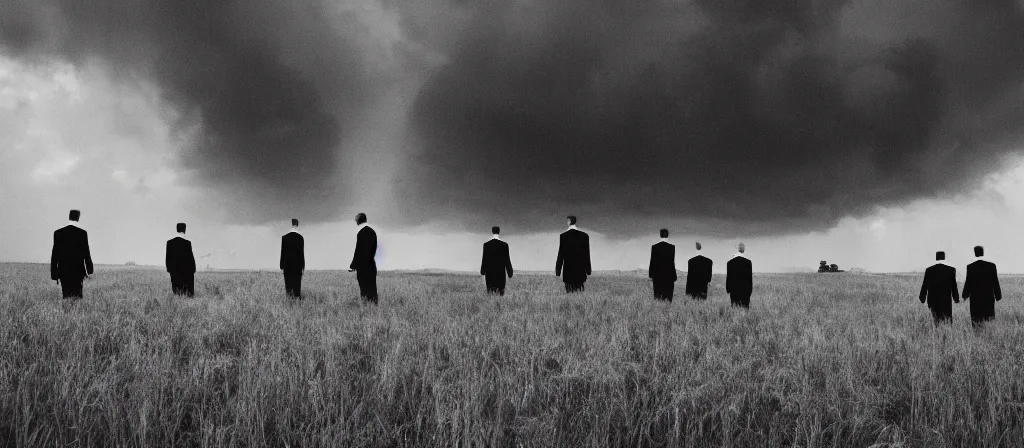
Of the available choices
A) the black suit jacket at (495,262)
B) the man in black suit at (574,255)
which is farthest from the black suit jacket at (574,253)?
the black suit jacket at (495,262)

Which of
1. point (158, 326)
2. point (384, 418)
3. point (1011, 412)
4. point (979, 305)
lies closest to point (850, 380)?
point (1011, 412)

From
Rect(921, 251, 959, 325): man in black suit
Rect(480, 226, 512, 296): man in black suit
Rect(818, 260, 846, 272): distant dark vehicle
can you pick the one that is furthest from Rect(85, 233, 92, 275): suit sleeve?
Rect(818, 260, 846, 272): distant dark vehicle

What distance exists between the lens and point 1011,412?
4672 millimetres

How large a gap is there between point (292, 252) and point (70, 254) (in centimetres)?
563

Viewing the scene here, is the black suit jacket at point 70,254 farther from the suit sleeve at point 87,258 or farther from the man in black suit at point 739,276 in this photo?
the man in black suit at point 739,276

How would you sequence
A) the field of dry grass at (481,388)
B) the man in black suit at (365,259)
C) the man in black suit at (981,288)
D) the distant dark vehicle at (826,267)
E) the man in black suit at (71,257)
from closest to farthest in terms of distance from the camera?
1. the field of dry grass at (481,388)
2. the man in black suit at (981,288)
3. the man in black suit at (71,257)
4. the man in black suit at (365,259)
5. the distant dark vehicle at (826,267)

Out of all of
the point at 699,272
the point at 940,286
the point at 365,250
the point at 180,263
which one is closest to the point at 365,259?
the point at 365,250

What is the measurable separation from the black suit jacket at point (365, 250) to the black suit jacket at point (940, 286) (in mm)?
15141

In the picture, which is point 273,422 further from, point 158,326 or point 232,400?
point 158,326

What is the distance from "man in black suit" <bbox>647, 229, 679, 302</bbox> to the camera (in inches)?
731

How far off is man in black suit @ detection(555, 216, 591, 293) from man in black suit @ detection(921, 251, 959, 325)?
10.1 metres

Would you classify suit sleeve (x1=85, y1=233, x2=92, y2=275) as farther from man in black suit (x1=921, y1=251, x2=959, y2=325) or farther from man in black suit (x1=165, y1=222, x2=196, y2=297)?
man in black suit (x1=921, y1=251, x2=959, y2=325)

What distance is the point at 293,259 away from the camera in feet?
54.0

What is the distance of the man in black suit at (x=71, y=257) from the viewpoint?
1416 cm
